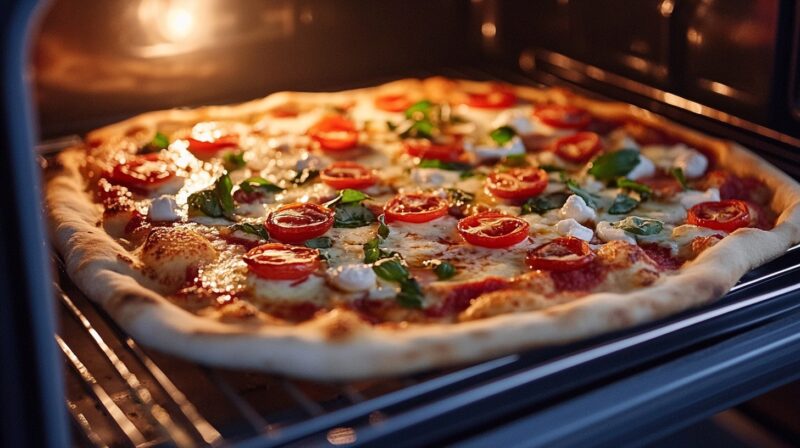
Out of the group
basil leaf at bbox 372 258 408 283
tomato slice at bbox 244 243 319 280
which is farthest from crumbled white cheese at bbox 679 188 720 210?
tomato slice at bbox 244 243 319 280

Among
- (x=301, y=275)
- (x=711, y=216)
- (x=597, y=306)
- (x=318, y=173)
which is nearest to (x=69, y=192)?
(x=318, y=173)

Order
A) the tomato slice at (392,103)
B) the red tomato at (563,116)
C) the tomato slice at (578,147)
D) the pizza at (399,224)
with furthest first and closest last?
the tomato slice at (392,103), the red tomato at (563,116), the tomato slice at (578,147), the pizza at (399,224)

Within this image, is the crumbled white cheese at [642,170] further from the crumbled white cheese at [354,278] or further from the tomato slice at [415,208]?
the crumbled white cheese at [354,278]

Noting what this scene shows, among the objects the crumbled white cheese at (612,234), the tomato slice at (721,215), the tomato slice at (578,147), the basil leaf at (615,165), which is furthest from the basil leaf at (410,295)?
the tomato slice at (578,147)

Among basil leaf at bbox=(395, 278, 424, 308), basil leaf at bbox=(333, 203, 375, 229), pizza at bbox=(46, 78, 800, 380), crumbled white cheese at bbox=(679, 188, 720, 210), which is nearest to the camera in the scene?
pizza at bbox=(46, 78, 800, 380)

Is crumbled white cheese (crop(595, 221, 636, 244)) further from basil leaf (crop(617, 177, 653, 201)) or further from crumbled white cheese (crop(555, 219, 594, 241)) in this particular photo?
basil leaf (crop(617, 177, 653, 201))

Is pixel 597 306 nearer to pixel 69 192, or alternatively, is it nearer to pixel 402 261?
pixel 402 261

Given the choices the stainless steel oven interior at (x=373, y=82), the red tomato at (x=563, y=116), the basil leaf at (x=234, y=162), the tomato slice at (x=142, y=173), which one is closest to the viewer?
the stainless steel oven interior at (x=373, y=82)

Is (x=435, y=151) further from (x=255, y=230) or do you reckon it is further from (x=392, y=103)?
(x=255, y=230)
